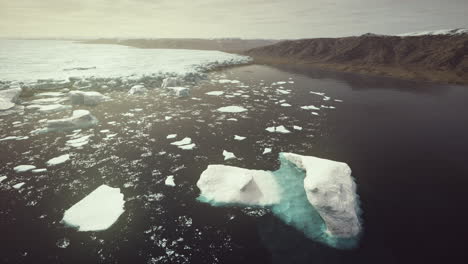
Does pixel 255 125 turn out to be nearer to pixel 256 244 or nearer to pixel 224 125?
pixel 224 125

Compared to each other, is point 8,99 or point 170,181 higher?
point 8,99

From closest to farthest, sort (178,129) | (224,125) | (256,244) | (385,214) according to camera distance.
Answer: (256,244) < (385,214) < (178,129) < (224,125)

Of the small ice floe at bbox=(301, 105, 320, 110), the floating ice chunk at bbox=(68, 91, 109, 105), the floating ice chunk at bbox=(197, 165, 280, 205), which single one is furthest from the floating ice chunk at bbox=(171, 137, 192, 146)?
the floating ice chunk at bbox=(68, 91, 109, 105)

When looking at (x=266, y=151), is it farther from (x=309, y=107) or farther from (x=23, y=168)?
(x=23, y=168)

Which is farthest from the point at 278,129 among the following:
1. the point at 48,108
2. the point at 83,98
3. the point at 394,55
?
the point at 394,55

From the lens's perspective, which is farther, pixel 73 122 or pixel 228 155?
pixel 73 122

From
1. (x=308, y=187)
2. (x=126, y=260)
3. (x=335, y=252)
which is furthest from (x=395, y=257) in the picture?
(x=126, y=260)

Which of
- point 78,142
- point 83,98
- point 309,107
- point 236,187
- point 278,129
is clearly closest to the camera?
point 236,187

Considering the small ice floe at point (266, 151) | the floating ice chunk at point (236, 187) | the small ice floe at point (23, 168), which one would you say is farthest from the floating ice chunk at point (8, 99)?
the small ice floe at point (266, 151)
